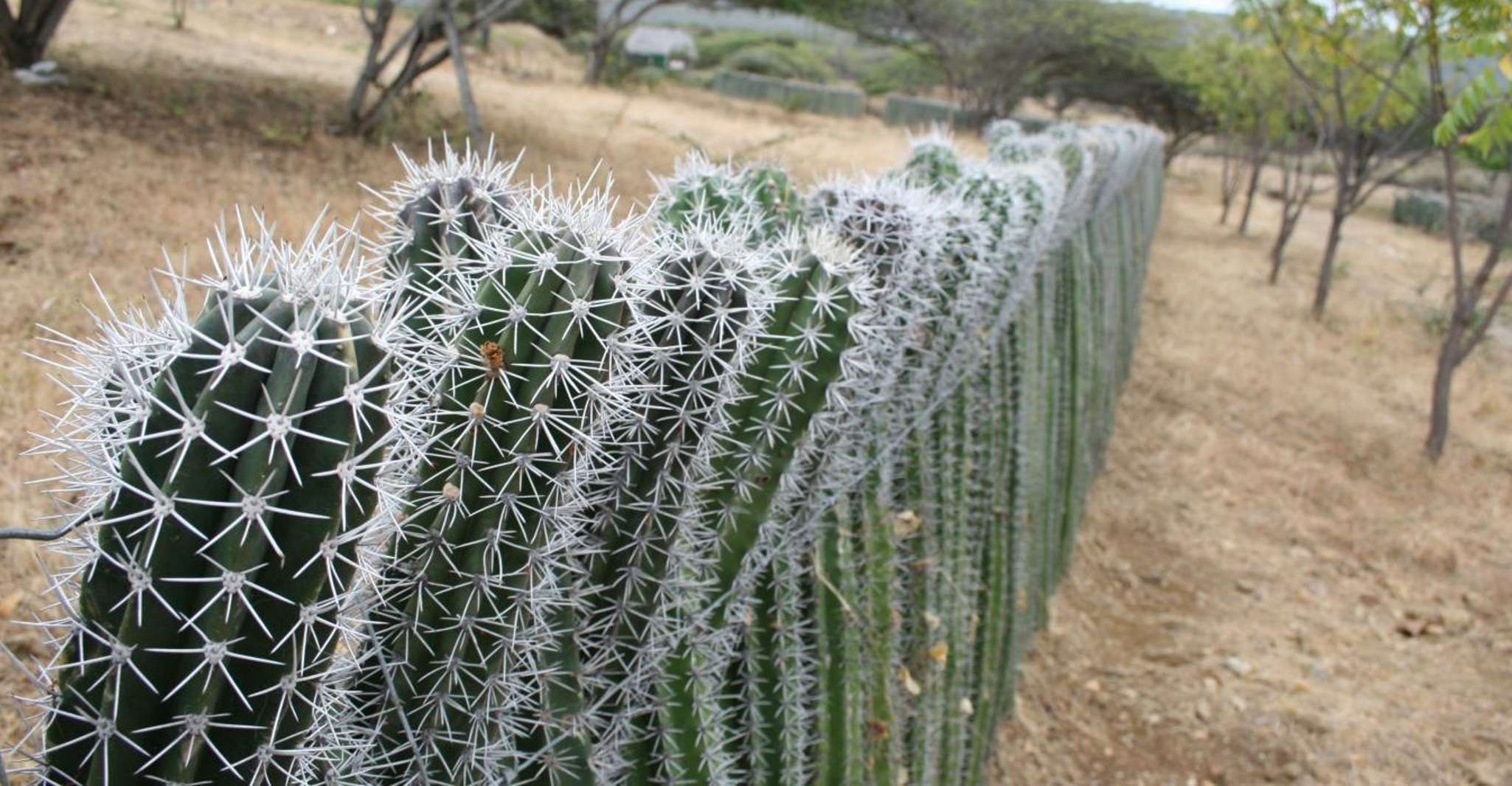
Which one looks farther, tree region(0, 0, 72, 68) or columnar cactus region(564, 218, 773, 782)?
tree region(0, 0, 72, 68)

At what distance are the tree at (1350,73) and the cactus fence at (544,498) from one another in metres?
7.47

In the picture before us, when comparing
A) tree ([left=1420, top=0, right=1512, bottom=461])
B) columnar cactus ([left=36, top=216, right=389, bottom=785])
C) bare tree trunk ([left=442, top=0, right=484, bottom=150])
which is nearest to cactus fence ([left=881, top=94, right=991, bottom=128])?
tree ([left=1420, top=0, right=1512, bottom=461])

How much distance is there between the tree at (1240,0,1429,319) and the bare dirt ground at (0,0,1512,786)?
1775 mm

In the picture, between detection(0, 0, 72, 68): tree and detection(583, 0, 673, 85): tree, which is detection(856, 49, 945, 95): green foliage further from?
detection(0, 0, 72, 68): tree

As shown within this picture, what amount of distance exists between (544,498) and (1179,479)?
6145 millimetres

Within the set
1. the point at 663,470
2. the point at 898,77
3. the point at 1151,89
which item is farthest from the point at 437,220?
the point at 898,77

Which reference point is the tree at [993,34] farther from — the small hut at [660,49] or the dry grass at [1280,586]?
the dry grass at [1280,586]

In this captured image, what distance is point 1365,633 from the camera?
4988 mm

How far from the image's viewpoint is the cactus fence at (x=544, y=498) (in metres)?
1.05

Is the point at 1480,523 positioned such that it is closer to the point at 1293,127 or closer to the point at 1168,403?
the point at 1168,403

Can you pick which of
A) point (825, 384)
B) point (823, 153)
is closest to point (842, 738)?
point (825, 384)

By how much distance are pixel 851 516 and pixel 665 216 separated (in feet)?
2.87

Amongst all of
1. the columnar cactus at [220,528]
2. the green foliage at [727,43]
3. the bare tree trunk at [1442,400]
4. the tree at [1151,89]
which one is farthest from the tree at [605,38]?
the columnar cactus at [220,528]

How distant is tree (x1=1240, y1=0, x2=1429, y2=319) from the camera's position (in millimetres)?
9008
